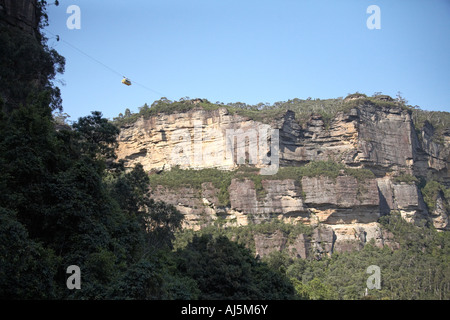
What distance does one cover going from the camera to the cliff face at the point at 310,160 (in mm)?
61594

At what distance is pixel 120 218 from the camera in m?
23.8

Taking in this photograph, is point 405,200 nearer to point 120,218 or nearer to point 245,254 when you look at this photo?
point 245,254

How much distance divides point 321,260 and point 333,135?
21.4m

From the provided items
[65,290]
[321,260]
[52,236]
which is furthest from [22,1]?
[321,260]

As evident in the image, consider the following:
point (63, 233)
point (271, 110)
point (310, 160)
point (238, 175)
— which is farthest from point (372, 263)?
point (63, 233)

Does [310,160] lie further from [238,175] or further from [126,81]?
[126,81]

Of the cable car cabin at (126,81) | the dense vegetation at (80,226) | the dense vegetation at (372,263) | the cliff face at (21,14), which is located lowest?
the dense vegetation at (372,263)

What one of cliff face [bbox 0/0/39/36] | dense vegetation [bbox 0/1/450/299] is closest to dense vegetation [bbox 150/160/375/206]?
dense vegetation [bbox 0/1/450/299]

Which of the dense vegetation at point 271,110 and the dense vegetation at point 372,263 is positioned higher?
the dense vegetation at point 271,110

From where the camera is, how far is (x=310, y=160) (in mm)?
71312

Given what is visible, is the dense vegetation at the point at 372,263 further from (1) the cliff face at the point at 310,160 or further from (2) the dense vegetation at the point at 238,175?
(2) the dense vegetation at the point at 238,175

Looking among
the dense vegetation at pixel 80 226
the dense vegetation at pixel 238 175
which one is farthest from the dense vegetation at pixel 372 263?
the dense vegetation at pixel 238 175

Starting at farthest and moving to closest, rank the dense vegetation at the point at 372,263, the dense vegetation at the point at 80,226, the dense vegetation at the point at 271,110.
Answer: the dense vegetation at the point at 271,110 → the dense vegetation at the point at 372,263 → the dense vegetation at the point at 80,226

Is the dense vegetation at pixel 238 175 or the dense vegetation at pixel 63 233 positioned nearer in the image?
the dense vegetation at pixel 63 233
